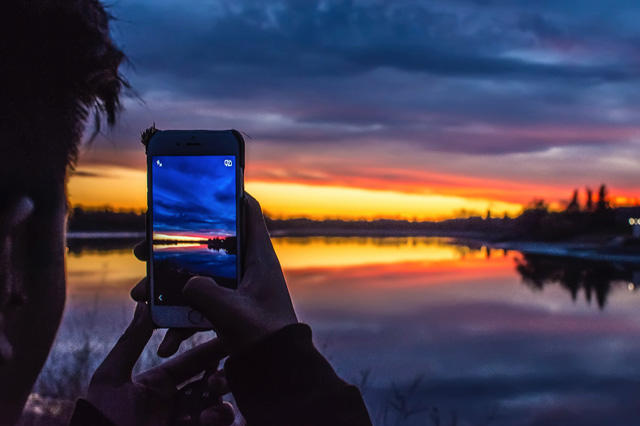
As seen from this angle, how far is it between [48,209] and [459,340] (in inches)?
1081

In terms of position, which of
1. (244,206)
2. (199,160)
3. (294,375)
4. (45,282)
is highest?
(199,160)

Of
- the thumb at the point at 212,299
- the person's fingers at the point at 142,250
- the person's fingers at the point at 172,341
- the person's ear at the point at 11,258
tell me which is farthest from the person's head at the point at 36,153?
the thumb at the point at 212,299

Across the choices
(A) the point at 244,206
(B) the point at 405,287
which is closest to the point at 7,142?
Answer: (A) the point at 244,206

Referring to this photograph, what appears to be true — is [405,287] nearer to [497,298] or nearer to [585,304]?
[497,298]

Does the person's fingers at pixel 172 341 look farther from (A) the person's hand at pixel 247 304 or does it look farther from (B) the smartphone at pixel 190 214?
(A) the person's hand at pixel 247 304

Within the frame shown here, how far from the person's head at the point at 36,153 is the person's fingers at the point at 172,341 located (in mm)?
465

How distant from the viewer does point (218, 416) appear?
1.63m

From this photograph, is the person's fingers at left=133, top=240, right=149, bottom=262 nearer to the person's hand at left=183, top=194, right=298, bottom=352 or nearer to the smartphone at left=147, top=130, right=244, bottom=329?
the smartphone at left=147, top=130, right=244, bottom=329

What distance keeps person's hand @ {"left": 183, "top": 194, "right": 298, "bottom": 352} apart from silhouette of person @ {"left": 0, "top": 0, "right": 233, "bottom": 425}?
34cm

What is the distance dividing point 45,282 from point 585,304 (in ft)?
143

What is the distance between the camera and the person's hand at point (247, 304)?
130cm

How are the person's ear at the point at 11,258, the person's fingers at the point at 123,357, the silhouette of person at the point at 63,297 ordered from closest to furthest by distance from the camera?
the silhouette of person at the point at 63,297
the person's fingers at the point at 123,357
the person's ear at the point at 11,258

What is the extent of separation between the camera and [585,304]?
40.8 meters

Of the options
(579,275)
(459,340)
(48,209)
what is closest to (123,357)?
(48,209)
